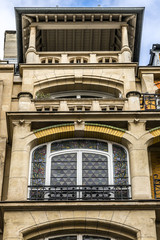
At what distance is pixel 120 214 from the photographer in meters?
16.5

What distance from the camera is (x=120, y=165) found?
18.4 metres

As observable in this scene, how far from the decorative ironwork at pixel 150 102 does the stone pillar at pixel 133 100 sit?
0.53 metres

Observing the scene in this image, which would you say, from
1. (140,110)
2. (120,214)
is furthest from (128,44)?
(120,214)

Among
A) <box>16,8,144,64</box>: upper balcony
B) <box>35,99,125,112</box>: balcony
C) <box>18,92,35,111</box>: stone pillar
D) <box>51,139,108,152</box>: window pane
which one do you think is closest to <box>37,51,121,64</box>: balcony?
<box>16,8,144,64</box>: upper balcony

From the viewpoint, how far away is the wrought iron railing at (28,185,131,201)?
57.0ft

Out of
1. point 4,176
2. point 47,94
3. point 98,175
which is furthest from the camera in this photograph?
point 47,94

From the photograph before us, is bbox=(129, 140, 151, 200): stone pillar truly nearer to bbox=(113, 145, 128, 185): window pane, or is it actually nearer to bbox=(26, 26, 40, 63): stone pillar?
bbox=(113, 145, 128, 185): window pane

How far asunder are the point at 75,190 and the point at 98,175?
111cm

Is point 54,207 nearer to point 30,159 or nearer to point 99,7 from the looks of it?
point 30,159

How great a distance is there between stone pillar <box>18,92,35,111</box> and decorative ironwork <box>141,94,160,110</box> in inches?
166

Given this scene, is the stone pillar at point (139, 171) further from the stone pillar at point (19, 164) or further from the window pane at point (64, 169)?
the stone pillar at point (19, 164)

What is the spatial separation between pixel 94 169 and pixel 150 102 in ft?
14.3

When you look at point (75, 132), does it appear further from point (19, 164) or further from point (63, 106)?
point (19, 164)

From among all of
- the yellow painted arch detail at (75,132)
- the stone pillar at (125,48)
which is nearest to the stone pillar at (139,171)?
the yellow painted arch detail at (75,132)
